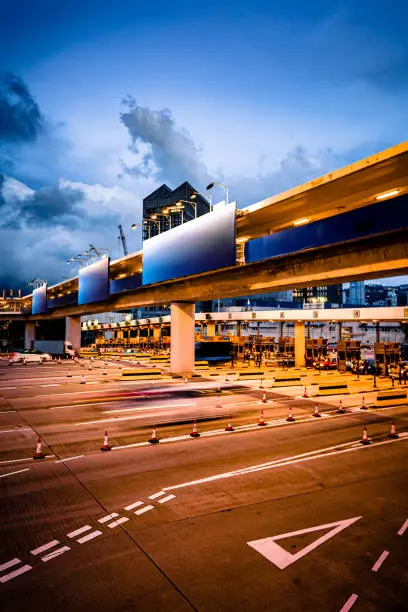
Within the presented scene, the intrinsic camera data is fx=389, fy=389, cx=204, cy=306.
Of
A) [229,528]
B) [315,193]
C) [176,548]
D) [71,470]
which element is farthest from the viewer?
[315,193]

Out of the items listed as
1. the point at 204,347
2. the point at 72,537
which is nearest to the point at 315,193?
the point at 72,537

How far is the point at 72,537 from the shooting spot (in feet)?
24.4

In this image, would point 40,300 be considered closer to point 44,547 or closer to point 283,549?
point 44,547

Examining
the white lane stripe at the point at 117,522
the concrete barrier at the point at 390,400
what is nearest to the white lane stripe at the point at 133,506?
the white lane stripe at the point at 117,522

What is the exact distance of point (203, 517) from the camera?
27.6 ft

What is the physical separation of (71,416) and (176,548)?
1334cm

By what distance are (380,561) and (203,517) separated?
349 centimetres

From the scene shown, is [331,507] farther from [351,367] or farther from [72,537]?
[351,367]

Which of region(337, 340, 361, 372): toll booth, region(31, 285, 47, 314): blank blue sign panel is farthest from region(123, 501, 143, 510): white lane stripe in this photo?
A: region(31, 285, 47, 314): blank blue sign panel

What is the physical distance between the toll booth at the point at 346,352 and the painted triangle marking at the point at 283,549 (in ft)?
129

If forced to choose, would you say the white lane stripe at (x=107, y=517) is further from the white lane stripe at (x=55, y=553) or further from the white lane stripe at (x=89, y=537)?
the white lane stripe at (x=55, y=553)

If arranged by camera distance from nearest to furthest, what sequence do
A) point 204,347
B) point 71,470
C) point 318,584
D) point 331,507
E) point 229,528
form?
point 318,584 → point 229,528 → point 331,507 → point 71,470 → point 204,347

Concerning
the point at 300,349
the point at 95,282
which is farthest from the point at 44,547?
the point at 300,349

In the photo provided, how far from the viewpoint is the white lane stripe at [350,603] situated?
5605 mm
